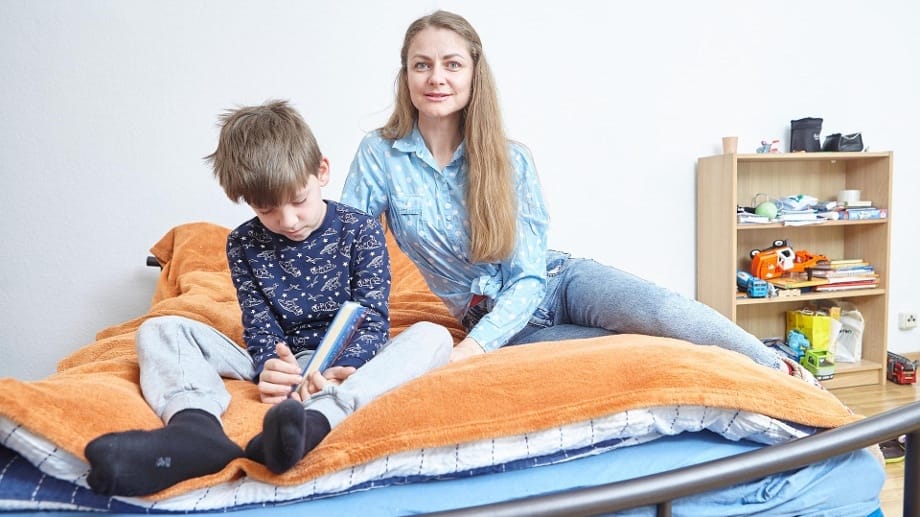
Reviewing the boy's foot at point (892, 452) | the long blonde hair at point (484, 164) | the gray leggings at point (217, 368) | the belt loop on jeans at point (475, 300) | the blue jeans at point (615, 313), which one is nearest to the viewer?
the gray leggings at point (217, 368)

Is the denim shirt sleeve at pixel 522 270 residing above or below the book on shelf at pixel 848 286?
above

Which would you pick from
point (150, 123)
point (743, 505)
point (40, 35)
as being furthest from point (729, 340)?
point (40, 35)

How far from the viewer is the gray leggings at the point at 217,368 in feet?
2.78

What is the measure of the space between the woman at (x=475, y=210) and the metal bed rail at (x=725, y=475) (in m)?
0.47

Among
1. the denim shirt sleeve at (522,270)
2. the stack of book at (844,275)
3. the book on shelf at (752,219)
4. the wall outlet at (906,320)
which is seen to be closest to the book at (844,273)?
the stack of book at (844,275)

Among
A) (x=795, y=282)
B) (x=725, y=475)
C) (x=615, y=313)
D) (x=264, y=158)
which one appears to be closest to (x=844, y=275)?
(x=795, y=282)

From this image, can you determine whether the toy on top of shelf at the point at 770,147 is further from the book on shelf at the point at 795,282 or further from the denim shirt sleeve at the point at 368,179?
the denim shirt sleeve at the point at 368,179

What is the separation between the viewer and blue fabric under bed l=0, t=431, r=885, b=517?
0.69m

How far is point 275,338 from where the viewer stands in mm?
1144

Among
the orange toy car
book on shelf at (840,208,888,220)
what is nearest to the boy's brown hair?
the orange toy car

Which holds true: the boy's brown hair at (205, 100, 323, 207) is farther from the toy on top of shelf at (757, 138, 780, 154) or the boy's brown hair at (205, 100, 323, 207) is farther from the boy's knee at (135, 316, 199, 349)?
the toy on top of shelf at (757, 138, 780, 154)

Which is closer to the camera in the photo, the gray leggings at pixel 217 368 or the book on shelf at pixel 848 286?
the gray leggings at pixel 217 368

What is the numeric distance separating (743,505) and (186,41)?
2465mm

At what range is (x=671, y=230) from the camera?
3.04 metres
